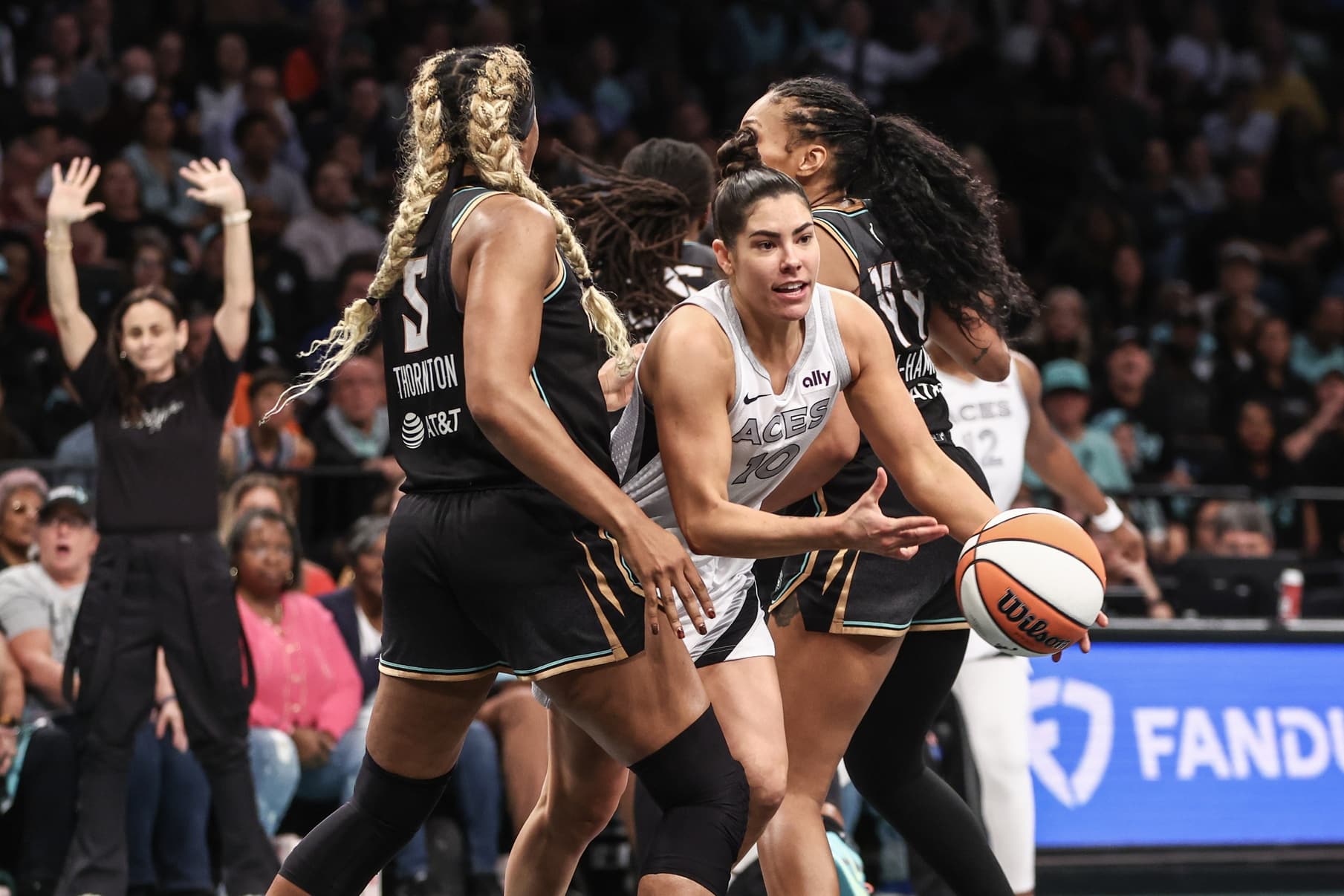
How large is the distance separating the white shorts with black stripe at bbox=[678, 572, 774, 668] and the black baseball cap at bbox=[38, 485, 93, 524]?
3347 mm

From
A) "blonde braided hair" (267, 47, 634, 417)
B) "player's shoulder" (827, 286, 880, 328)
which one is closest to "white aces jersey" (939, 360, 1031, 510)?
"player's shoulder" (827, 286, 880, 328)

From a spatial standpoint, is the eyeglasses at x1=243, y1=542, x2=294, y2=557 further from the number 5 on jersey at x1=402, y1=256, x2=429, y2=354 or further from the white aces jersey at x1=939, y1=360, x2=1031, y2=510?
the number 5 on jersey at x1=402, y1=256, x2=429, y2=354

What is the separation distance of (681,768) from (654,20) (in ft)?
35.1

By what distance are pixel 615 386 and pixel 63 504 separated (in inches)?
128

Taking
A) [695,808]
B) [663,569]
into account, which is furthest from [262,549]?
[663,569]

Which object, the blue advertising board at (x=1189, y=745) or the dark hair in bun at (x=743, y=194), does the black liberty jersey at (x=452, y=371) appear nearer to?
the dark hair in bun at (x=743, y=194)

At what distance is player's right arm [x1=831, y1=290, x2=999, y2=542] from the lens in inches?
150

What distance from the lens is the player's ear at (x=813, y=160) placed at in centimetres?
446

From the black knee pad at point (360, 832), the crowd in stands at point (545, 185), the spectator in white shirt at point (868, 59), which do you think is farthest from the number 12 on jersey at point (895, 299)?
the spectator in white shirt at point (868, 59)

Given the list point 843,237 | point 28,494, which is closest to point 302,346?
point 28,494

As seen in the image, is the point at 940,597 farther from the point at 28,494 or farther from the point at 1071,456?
the point at 28,494

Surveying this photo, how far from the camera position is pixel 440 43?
1162cm

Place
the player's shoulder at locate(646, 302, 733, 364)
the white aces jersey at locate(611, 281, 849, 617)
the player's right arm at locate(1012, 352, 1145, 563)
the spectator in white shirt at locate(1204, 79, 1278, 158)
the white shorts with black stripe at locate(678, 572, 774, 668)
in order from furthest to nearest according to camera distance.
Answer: the spectator in white shirt at locate(1204, 79, 1278, 158) → the player's right arm at locate(1012, 352, 1145, 563) → the white shorts with black stripe at locate(678, 572, 774, 668) → the white aces jersey at locate(611, 281, 849, 617) → the player's shoulder at locate(646, 302, 733, 364)

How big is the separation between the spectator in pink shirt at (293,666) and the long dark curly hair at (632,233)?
7.57 feet
